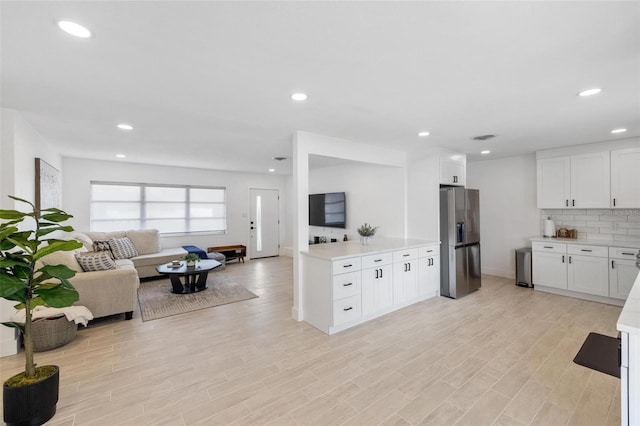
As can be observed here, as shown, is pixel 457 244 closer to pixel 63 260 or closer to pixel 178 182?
pixel 63 260

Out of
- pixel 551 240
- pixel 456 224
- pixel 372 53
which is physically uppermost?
pixel 372 53

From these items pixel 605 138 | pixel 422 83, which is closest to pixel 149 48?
pixel 422 83

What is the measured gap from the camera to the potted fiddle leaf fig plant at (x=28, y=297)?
1784 mm

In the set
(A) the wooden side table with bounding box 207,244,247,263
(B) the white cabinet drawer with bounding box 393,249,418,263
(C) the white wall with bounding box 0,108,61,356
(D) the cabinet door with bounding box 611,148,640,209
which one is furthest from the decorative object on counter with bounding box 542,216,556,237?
(C) the white wall with bounding box 0,108,61,356

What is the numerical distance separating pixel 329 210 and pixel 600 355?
5.25 meters

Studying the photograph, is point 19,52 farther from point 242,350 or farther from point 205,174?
point 205,174

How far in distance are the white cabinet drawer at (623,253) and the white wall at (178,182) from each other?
6983 mm

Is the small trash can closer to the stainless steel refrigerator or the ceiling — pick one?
the stainless steel refrigerator

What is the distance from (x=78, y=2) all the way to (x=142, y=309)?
3.81m

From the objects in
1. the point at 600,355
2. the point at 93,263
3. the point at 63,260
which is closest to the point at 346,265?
the point at 600,355

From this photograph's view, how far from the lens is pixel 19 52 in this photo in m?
1.76

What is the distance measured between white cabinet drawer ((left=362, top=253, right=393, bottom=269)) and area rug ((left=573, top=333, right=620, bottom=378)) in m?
2.03

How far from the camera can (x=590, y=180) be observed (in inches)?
172

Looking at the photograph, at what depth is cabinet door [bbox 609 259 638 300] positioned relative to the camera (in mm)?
3828
